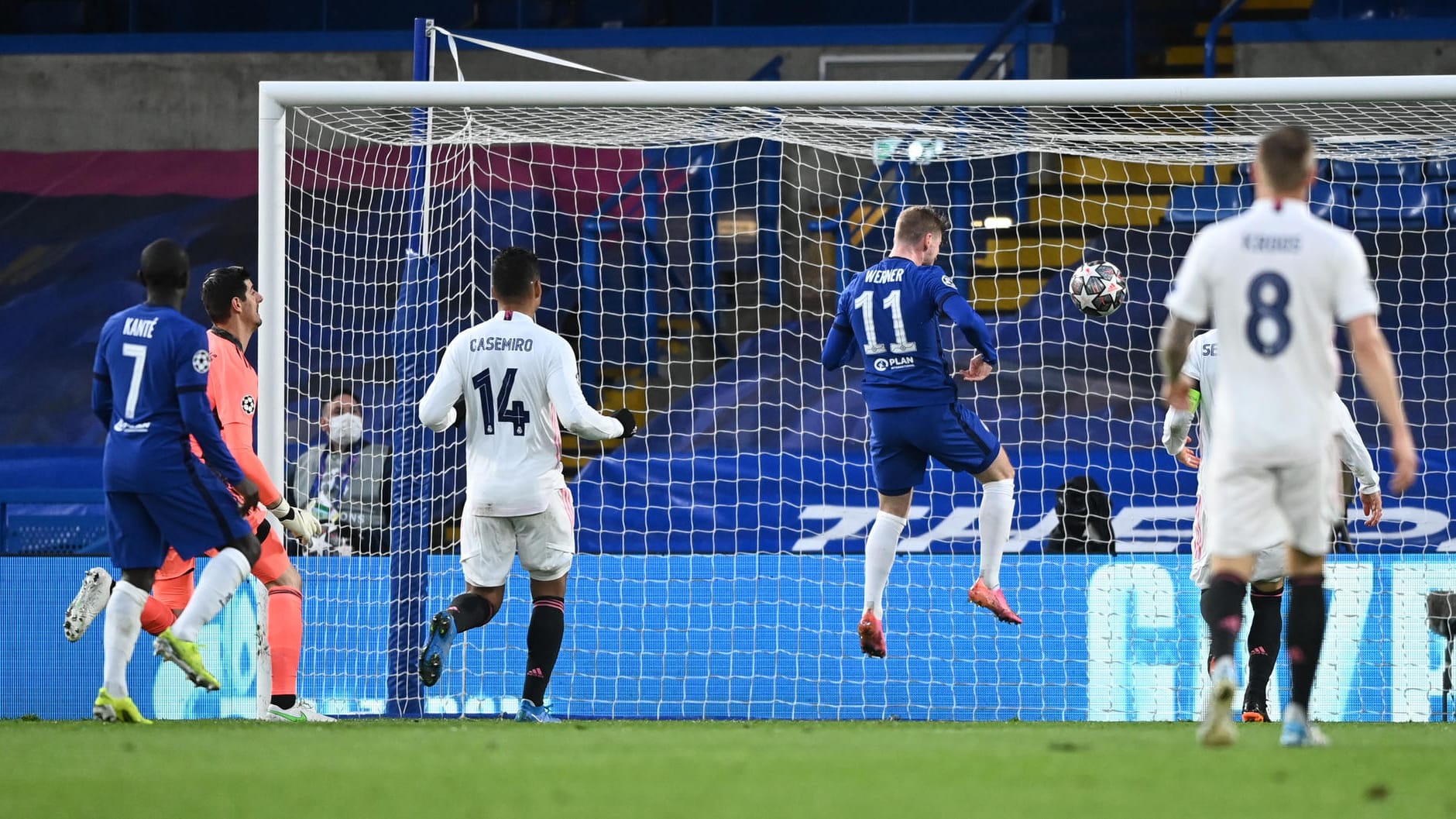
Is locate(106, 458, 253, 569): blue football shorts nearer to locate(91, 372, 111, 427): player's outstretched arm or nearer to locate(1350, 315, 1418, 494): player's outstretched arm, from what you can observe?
locate(91, 372, 111, 427): player's outstretched arm

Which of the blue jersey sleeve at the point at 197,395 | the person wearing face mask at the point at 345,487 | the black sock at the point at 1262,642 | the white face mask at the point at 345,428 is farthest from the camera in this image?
the white face mask at the point at 345,428

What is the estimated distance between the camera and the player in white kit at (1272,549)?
7641mm

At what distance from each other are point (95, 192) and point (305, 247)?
365 centimetres

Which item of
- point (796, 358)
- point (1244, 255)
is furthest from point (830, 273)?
point (1244, 255)

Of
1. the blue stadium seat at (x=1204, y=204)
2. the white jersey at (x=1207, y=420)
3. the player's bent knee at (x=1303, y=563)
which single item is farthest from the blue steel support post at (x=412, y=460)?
the blue stadium seat at (x=1204, y=204)

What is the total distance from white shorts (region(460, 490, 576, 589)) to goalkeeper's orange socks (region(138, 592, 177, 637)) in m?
1.24

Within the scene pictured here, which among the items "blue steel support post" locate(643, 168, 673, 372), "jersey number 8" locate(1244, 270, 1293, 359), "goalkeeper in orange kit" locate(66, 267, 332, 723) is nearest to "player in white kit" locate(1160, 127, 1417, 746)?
"jersey number 8" locate(1244, 270, 1293, 359)

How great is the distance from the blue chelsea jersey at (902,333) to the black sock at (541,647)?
68.9 inches

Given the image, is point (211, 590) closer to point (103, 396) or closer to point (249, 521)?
point (249, 521)

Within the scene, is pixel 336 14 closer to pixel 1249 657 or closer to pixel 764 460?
pixel 764 460

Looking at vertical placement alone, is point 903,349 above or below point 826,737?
above

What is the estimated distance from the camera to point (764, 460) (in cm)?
1134

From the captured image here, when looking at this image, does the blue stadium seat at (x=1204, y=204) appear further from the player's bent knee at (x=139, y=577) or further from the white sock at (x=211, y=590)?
the player's bent knee at (x=139, y=577)

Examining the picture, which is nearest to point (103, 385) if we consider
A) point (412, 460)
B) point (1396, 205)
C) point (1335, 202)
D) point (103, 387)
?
point (103, 387)
